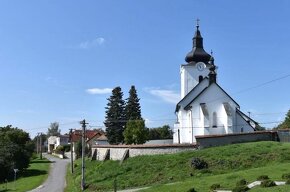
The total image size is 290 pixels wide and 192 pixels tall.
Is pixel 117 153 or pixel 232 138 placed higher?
pixel 232 138

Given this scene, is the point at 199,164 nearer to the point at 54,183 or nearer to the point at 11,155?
the point at 54,183

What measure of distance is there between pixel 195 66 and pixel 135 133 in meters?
13.3

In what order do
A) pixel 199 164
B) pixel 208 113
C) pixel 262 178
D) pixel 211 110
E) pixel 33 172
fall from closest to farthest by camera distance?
pixel 262 178 → pixel 199 164 → pixel 208 113 → pixel 211 110 → pixel 33 172

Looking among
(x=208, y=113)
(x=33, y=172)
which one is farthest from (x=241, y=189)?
(x=33, y=172)

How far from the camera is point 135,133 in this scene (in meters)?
66.4

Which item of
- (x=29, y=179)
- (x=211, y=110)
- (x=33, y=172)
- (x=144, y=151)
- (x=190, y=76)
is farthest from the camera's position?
(x=33, y=172)

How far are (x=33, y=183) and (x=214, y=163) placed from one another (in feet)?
83.0

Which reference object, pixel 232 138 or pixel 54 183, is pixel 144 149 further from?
pixel 54 183

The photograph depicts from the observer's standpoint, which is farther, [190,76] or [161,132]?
[161,132]

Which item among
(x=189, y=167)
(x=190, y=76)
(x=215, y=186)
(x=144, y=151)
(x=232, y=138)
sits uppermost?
(x=190, y=76)

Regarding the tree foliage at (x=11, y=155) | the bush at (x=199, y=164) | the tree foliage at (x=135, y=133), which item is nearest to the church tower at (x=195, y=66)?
the tree foliage at (x=135, y=133)

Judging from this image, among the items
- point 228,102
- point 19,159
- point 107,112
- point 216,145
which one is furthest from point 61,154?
point 216,145

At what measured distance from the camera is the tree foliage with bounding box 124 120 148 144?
6625 cm

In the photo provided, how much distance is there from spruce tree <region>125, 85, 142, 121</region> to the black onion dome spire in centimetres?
1775
